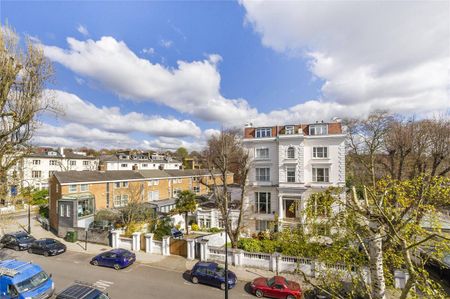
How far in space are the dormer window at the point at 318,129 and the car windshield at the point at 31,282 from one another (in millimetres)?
25658

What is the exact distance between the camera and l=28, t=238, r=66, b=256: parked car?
64.5 ft

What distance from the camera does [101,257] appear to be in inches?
696

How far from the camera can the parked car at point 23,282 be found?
1141cm

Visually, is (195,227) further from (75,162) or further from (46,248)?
(75,162)

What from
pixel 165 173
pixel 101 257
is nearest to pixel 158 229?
pixel 101 257

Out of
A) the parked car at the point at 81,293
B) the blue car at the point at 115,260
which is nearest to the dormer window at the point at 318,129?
the blue car at the point at 115,260

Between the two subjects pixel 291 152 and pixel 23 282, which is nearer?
pixel 23 282

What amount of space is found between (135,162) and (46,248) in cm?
3900

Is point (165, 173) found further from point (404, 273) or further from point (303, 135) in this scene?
point (404, 273)

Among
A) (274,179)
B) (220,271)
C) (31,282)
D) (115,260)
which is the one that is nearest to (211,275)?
(220,271)

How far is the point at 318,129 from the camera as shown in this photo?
25.6m

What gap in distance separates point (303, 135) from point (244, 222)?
1225 centimetres

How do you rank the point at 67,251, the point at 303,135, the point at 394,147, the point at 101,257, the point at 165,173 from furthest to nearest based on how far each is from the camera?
the point at 165,173 < the point at 303,135 < the point at 394,147 < the point at 67,251 < the point at 101,257

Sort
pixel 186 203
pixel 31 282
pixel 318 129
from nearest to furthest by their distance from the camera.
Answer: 1. pixel 31 282
2. pixel 318 129
3. pixel 186 203
